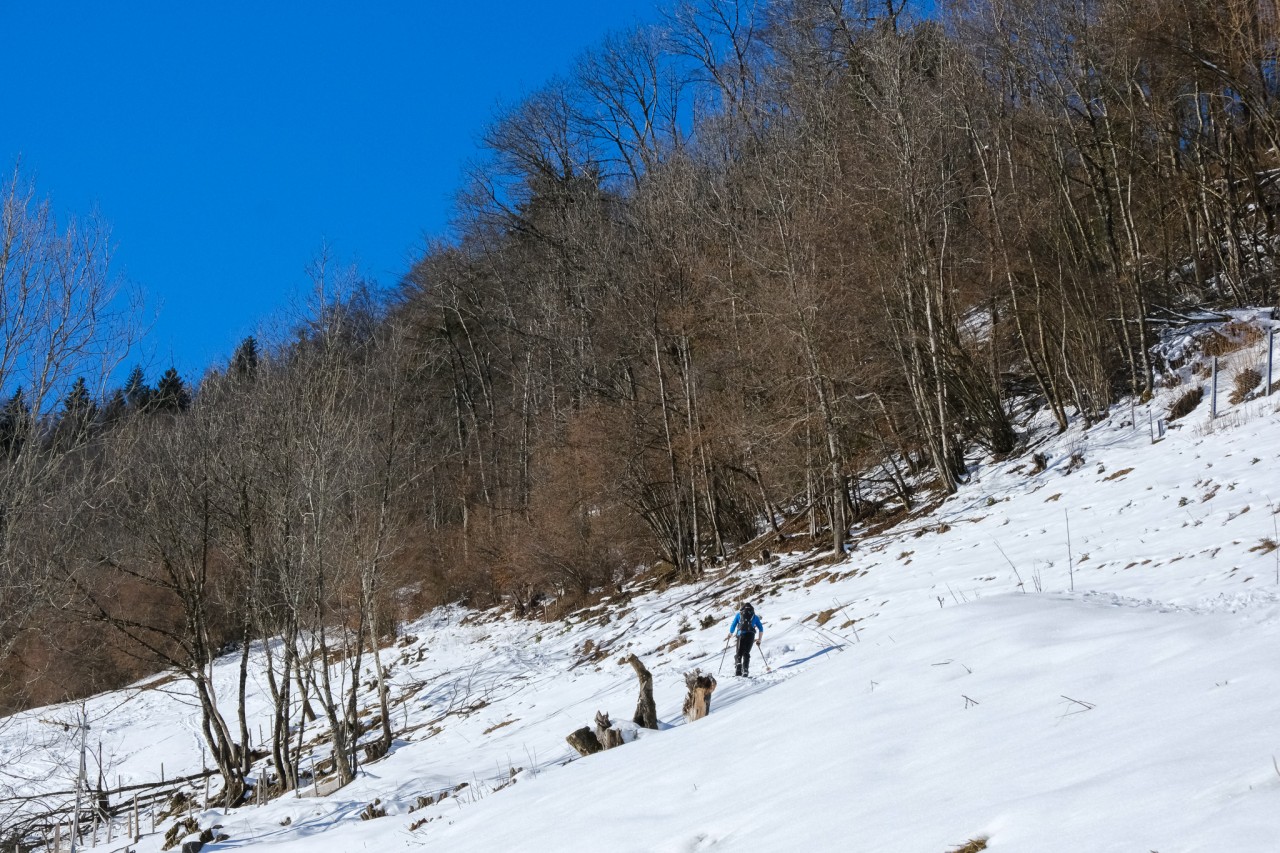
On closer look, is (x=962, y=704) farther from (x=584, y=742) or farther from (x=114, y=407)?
(x=114, y=407)

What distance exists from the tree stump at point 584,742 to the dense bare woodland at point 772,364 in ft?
24.6

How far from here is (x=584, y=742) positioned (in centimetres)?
952

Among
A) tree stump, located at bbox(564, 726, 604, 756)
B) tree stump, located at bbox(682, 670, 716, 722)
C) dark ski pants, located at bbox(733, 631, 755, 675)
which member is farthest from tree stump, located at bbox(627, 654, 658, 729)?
dark ski pants, located at bbox(733, 631, 755, 675)

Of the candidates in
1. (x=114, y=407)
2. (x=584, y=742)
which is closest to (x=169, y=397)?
(x=114, y=407)

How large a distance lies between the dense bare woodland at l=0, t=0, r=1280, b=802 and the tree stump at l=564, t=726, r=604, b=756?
7491 millimetres

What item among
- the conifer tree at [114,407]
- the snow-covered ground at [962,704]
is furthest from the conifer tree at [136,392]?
the snow-covered ground at [962,704]

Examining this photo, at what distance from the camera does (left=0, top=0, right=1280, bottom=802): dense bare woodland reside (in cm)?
1783

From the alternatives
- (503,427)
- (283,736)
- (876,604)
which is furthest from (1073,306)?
(503,427)

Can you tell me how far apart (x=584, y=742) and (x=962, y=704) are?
4.86 metres

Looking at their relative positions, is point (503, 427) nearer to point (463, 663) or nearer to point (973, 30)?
point (463, 663)

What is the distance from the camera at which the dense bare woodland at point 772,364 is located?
58.5ft

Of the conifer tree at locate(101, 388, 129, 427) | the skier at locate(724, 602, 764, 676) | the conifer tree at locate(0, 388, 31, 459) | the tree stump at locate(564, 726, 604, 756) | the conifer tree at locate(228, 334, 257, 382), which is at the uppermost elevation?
the conifer tree at locate(228, 334, 257, 382)

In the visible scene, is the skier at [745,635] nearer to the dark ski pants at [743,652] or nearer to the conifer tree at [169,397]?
the dark ski pants at [743,652]

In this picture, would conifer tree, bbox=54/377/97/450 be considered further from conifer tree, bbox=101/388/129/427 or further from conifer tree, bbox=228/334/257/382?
conifer tree, bbox=228/334/257/382
